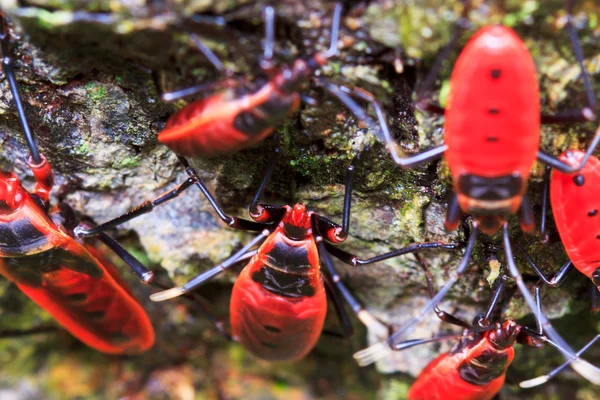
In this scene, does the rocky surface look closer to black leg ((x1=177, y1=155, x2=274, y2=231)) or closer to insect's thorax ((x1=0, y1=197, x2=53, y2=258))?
black leg ((x1=177, y1=155, x2=274, y2=231))

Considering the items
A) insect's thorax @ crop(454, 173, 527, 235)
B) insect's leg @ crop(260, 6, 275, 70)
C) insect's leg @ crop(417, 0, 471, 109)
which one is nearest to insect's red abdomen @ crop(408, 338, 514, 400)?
insect's thorax @ crop(454, 173, 527, 235)

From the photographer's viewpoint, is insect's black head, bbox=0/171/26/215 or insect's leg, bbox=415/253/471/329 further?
insect's leg, bbox=415/253/471/329

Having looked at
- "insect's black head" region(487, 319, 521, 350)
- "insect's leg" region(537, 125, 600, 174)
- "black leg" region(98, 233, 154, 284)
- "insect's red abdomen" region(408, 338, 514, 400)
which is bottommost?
"insect's red abdomen" region(408, 338, 514, 400)

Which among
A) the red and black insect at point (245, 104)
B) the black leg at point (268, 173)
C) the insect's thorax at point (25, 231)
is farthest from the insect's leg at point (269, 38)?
the insect's thorax at point (25, 231)

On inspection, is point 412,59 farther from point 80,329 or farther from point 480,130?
point 80,329

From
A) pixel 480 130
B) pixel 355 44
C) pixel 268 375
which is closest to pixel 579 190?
pixel 480 130

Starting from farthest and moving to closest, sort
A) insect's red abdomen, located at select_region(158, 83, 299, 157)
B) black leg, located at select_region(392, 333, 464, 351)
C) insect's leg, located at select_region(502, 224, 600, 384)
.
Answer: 1. black leg, located at select_region(392, 333, 464, 351)
2. insect's leg, located at select_region(502, 224, 600, 384)
3. insect's red abdomen, located at select_region(158, 83, 299, 157)
